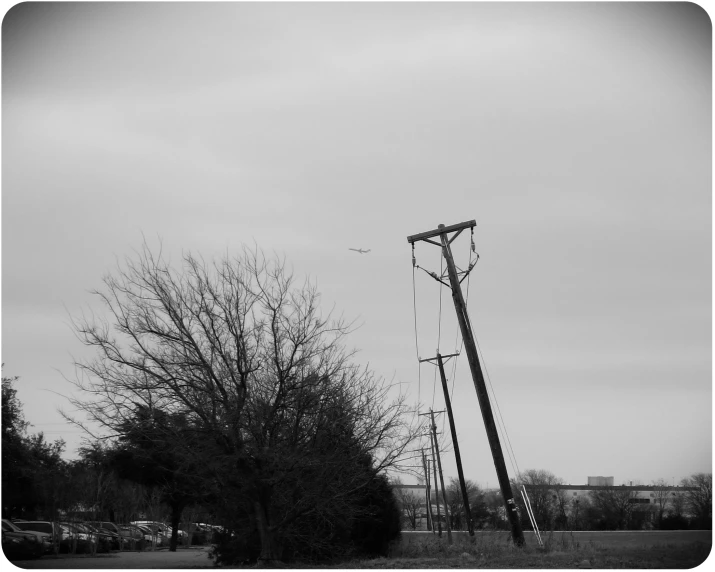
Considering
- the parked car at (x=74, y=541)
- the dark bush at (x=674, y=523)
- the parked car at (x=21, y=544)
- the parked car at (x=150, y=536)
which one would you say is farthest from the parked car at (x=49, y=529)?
the dark bush at (x=674, y=523)

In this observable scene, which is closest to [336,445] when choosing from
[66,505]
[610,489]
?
[66,505]

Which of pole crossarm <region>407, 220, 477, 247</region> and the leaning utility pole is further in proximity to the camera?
pole crossarm <region>407, 220, 477, 247</region>

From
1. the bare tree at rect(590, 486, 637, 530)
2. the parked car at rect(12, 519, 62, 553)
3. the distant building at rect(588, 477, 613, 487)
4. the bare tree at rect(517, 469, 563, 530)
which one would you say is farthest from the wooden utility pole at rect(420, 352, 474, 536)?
the distant building at rect(588, 477, 613, 487)

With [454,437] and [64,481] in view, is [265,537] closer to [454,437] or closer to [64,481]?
[454,437]

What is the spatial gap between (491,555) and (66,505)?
22.9 m

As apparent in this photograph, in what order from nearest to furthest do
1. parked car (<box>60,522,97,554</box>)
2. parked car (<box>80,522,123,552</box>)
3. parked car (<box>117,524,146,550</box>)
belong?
parked car (<box>60,522,97,554</box>) → parked car (<box>80,522,123,552</box>) → parked car (<box>117,524,146,550</box>)

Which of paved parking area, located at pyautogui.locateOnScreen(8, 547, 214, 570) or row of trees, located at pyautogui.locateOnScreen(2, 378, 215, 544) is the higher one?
row of trees, located at pyautogui.locateOnScreen(2, 378, 215, 544)

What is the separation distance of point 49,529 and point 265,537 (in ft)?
50.1

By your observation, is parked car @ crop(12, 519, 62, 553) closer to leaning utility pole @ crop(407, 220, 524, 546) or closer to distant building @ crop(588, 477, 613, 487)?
leaning utility pole @ crop(407, 220, 524, 546)

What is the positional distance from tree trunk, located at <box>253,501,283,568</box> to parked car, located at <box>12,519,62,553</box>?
42.0 ft

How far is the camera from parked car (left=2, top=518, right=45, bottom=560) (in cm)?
1878

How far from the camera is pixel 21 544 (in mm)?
21125

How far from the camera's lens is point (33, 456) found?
33406 millimetres

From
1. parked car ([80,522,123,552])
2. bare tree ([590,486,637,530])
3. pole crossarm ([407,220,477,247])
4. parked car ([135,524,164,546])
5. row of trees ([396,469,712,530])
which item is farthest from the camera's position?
bare tree ([590,486,637,530])
